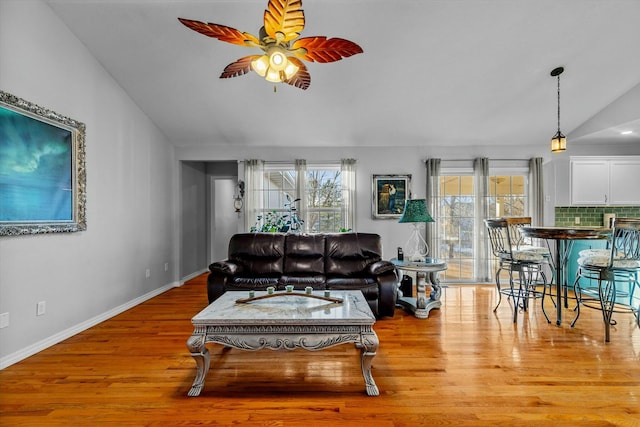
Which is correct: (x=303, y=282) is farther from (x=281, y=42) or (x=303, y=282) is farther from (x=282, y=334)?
(x=281, y=42)

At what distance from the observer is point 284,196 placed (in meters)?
5.54

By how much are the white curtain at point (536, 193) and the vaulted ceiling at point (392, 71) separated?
433 mm

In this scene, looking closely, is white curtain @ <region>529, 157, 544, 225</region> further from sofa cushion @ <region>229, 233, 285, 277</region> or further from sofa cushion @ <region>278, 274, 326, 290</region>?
sofa cushion @ <region>229, 233, 285, 277</region>

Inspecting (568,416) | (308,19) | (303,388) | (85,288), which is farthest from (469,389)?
(85,288)

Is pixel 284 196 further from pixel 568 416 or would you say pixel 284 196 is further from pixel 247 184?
pixel 568 416

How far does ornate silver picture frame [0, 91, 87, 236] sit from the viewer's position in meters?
2.59

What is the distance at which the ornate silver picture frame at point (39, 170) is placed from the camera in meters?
2.59

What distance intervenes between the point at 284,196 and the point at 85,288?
307 centimetres

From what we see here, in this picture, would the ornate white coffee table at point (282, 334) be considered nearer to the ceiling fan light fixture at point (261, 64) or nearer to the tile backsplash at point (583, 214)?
the ceiling fan light fixture at point (261, 64)

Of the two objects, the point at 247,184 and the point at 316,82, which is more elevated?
→ the point at 316,82

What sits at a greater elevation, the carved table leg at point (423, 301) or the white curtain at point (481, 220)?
the white curtain at point (481, 220)

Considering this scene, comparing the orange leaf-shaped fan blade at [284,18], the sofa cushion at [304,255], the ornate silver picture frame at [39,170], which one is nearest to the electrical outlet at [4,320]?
the ornate silver picture frame at [39,170]

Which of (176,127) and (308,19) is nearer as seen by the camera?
(308,19)

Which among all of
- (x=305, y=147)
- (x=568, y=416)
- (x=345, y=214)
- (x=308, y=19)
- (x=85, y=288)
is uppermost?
(x=308, y=19)
